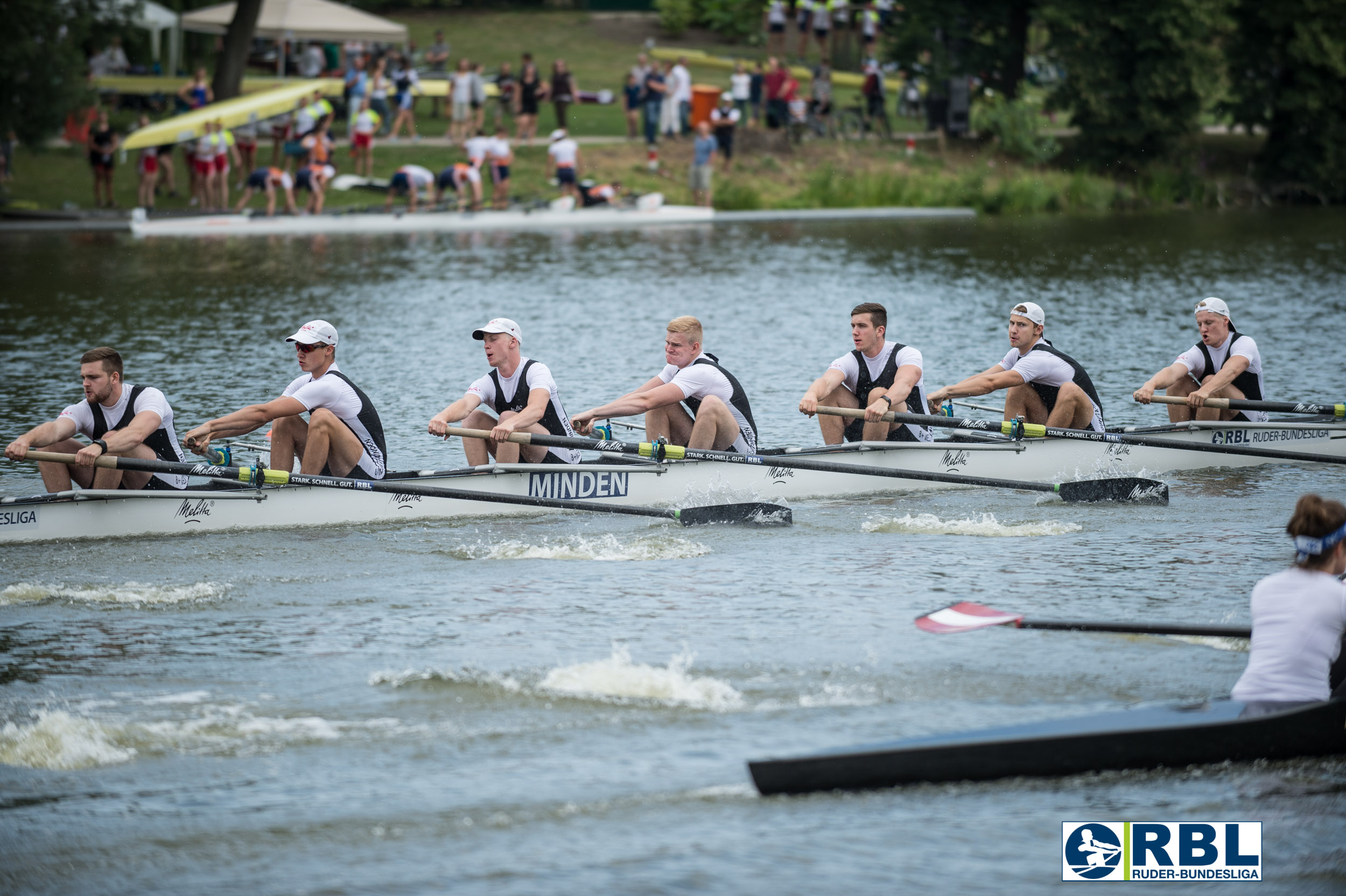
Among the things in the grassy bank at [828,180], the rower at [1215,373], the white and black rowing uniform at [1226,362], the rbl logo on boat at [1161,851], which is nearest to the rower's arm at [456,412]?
the rower at [1215,373]

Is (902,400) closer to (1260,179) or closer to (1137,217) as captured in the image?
(1137,217)

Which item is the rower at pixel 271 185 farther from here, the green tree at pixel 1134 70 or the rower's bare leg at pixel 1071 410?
the rower's bare leg at pixel 1071 410

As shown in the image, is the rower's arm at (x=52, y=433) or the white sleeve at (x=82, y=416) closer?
the rower's arm at (x=52, y=433)

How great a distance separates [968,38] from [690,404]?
3406 centimetres

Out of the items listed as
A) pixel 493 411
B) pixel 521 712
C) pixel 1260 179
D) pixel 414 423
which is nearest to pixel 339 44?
pixel 1260 179

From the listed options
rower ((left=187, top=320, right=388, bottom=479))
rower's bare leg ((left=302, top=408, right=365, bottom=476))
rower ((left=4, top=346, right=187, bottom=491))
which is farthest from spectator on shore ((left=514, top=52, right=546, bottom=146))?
rower ((left=4, top=346, right=187, bottom=491))

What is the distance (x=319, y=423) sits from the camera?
11.2m

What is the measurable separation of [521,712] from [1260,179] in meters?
39.2

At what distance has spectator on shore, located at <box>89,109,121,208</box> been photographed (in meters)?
31.7

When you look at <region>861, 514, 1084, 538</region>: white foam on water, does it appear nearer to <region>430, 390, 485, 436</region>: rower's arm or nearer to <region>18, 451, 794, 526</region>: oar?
<region>18, 451, 794, 526</region>: oar

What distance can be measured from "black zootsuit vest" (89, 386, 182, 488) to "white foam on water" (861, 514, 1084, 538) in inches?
204

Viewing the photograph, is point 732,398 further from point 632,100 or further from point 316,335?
point 632,100

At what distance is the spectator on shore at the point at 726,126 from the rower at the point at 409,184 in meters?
7.24

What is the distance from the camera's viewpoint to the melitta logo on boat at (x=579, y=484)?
461 inches
